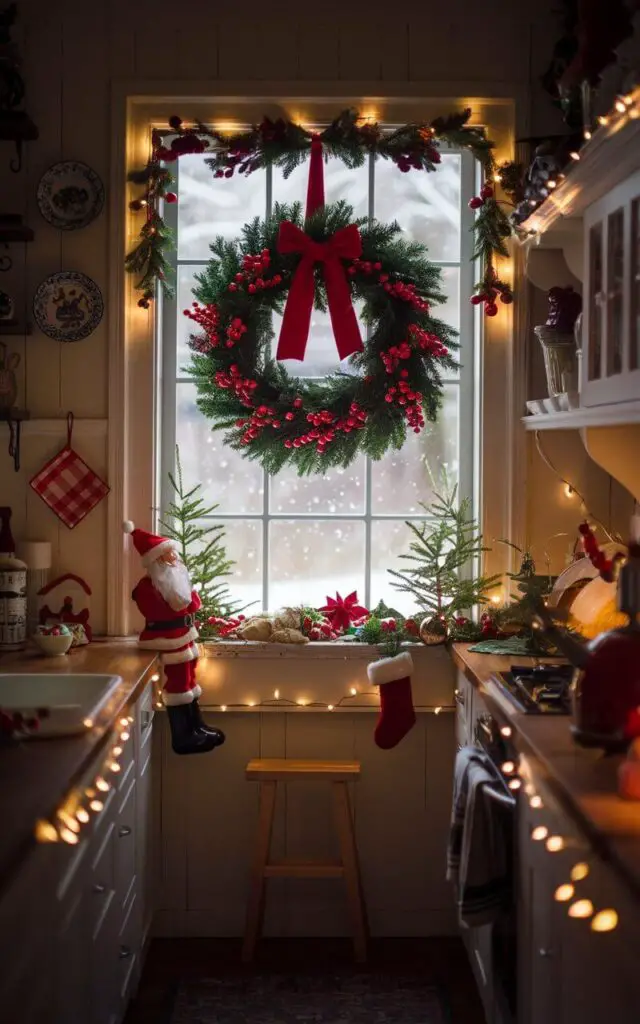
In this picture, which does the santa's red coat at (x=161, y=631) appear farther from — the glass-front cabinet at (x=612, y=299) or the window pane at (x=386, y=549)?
the glass-front cabinet at (x=612, y=299)

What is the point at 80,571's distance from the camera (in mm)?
3484

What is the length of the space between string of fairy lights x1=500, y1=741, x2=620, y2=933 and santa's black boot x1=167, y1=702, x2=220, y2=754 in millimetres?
1189

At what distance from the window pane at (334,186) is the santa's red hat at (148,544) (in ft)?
3.74

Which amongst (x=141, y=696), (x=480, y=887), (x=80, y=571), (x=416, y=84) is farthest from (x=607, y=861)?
(x=416, y=84)

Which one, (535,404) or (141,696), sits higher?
(535,404)

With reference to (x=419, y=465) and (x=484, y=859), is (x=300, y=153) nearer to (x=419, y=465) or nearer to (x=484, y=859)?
(x=419, y=465)

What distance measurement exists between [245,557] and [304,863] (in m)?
0.96

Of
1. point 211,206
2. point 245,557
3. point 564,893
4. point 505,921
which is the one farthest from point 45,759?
point 211,206

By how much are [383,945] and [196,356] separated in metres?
1.84

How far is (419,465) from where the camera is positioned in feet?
12.0

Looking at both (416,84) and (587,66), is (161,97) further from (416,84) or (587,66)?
(587,66)

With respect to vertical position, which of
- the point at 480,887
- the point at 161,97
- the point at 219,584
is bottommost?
the point at 480,887

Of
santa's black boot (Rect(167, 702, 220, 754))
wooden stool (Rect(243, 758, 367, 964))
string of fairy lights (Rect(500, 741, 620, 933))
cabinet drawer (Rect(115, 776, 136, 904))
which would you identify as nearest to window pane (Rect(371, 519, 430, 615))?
wooden stool (Rect(243, 758, 367, 964))

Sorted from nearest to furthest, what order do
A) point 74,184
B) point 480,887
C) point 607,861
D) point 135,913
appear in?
point 607,861 < point 480,887 < point 135,913 < point 74,184
